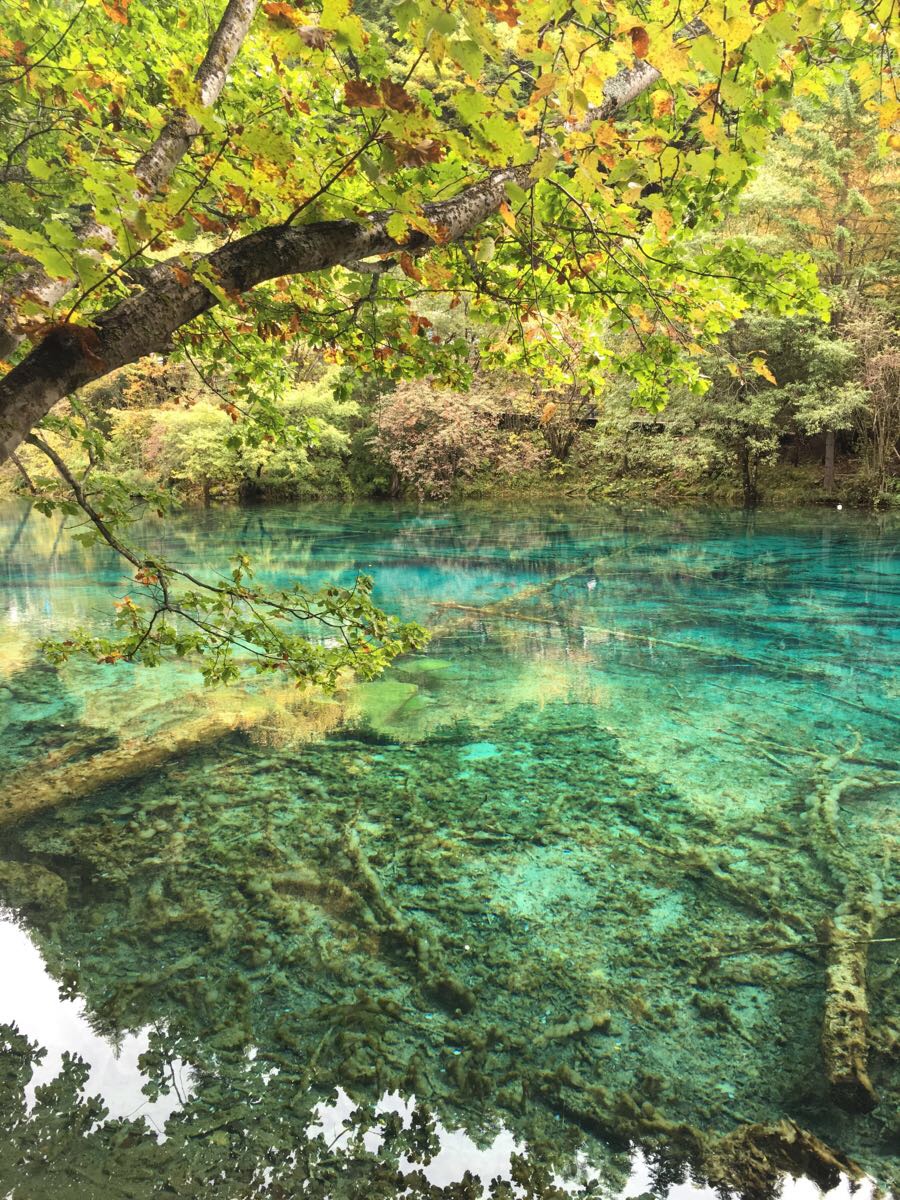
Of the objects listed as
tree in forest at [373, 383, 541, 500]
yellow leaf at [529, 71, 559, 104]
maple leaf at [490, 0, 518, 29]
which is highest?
tree in forest at [373, 383, 541, 500]

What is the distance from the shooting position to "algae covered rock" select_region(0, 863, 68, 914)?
3512 mm

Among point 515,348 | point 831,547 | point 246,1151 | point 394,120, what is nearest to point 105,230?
point 394,120

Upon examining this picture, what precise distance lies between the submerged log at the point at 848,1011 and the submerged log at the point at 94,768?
166 inches

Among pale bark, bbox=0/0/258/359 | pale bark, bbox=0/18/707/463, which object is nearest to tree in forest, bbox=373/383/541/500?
pale bark, bbox=0/0/258/359

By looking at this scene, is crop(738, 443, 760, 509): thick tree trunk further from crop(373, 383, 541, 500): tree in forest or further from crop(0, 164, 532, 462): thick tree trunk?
crop(0, 164, 532, 462): thick tree trunk

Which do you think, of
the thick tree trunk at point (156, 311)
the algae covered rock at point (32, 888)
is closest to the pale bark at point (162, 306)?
the thick tree trunk at point (156, 311)

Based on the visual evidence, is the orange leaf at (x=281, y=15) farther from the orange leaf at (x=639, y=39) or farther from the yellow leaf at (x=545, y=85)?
the orange leaf at (x=639, y=39)

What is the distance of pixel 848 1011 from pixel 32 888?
3.73 m

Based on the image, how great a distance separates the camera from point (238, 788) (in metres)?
4.70

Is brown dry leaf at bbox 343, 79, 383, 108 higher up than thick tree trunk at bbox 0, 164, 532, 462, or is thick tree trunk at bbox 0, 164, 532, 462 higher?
brown dry leaf at bbox 343, 79, 383, 108

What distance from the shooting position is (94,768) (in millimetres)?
5027

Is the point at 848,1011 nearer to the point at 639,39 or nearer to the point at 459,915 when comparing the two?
the point at 459,915

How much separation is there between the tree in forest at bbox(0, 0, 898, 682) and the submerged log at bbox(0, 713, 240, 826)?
75.7 inches

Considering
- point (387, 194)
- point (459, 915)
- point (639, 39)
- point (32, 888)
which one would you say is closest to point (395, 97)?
point (387, 194)
